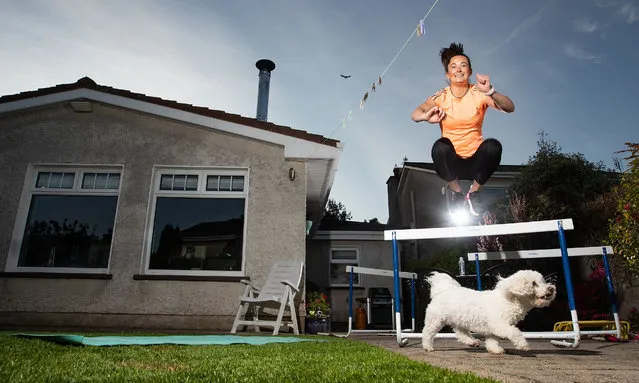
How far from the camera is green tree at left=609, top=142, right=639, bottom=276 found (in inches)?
176

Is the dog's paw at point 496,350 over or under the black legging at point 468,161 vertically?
under

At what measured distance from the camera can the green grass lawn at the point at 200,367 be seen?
1.75 m

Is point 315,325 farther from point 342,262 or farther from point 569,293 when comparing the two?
point 342,262

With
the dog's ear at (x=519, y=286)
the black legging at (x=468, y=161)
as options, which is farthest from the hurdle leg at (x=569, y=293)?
the black legging at (x=468, y=161)

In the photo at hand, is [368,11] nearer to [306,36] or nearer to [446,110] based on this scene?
[306,36]

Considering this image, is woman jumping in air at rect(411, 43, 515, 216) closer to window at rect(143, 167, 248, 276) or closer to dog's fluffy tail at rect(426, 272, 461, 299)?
dog's fluffy tail at rect(426, 272, 461, 299)

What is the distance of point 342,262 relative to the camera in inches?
540

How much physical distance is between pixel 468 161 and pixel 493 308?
193cm

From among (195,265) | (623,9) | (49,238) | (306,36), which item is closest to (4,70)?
(49,238)

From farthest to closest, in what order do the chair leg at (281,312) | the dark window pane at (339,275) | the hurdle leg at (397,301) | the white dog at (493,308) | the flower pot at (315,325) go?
the dark window pane at (339,275) → the flower pot at (315,325) → the chair leg at (281,312) → the hurdle leg at (397,301) → the white dog at (493,308)

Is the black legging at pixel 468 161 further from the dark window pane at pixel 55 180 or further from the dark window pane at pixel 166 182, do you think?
the dark window pane at pixel 55 180

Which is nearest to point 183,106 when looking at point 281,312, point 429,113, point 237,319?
point 237,319

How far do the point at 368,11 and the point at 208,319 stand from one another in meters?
4.86

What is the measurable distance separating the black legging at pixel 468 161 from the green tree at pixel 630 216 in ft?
4.74
